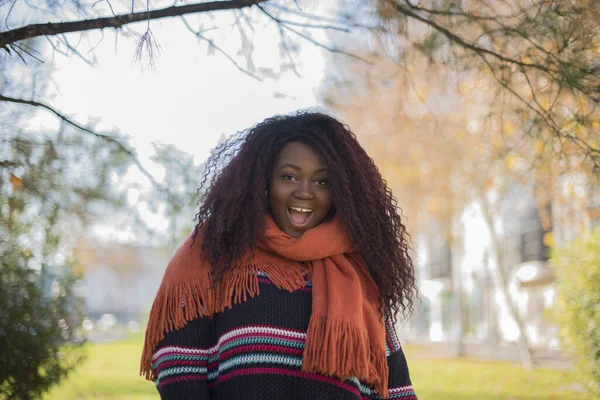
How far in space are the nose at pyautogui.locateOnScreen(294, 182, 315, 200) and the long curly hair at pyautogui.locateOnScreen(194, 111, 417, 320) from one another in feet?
0.28

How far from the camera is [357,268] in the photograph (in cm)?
289

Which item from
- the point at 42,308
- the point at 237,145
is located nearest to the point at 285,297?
the point at 237,145

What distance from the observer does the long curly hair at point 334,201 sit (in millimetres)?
2723

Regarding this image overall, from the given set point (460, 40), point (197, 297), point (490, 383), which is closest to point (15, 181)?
point (197, 297)

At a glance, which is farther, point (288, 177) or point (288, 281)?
point (288, 177)

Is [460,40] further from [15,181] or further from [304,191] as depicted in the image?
[15,181]

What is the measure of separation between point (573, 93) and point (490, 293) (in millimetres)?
24238

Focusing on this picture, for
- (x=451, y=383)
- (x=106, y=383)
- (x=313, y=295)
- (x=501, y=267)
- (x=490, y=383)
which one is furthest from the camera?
(x=501, y=267)

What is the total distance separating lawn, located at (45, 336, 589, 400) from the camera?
30.7ft

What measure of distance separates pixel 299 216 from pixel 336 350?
0.53 metres

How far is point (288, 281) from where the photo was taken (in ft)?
8.93

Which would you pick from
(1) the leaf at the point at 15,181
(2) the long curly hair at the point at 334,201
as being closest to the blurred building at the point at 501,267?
(1) the leaf at the point at 15,181

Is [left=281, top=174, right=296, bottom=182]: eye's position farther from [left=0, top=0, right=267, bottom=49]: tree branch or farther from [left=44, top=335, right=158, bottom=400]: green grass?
[left=44, top=335, right=158, bottom=400]: green grass

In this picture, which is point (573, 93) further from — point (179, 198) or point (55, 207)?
point (55, 207)
